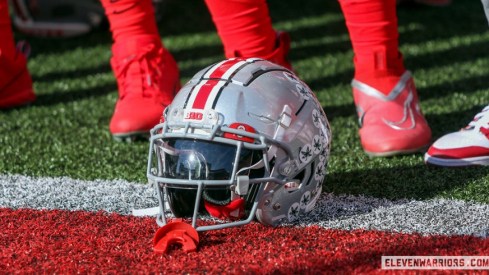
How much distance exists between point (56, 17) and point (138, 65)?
1.86 meters

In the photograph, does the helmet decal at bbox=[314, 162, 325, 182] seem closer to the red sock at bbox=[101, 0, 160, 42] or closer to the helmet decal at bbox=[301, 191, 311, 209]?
the helmet decal at bbox=[301, 191, 311, 209]

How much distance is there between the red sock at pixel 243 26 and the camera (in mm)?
2258

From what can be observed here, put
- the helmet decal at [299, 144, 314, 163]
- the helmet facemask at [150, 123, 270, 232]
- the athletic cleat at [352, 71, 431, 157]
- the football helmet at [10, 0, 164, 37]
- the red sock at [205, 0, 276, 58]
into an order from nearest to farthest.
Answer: the helmet facemask at [150, 123, 270, 232], the helmet decal at [299, 144, 314, 163], the athletic cleat at [352, 71, 431, 157], the red sock at [205, 0, 276, 58], the football helmet at [10, 0, 164, 37]

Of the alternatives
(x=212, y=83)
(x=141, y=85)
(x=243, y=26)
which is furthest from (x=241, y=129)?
(x=141, y=85)

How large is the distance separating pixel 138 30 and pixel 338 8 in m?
2.49

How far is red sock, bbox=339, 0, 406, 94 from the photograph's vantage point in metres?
2.16

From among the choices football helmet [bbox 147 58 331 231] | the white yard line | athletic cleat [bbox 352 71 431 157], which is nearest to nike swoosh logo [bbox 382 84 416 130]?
athletic cleat [bbox 352 71 431 157]

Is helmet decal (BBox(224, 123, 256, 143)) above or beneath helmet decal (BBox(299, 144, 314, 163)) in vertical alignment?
above

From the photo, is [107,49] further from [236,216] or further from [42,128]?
[236,216]

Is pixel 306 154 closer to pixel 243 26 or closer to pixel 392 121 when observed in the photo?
pixel 392 121

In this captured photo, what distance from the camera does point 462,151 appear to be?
2.04m

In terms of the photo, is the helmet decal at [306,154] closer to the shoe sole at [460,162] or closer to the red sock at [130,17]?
the shoe sole at [460,162]

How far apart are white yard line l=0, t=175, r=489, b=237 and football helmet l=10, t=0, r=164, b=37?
2.17m

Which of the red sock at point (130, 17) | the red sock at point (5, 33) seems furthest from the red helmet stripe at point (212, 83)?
the red sock at point (5, 33)
